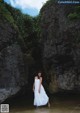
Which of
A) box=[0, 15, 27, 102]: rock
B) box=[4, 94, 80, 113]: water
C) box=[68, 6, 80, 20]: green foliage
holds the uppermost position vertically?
box=[68, 6, 80, 20]: green foliage

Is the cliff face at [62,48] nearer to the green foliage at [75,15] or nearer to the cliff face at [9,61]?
the green foliage at [75,15]

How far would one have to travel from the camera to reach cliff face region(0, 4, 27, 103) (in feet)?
51.4

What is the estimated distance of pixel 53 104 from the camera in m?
15.8

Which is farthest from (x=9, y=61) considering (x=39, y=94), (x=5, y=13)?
(x=5, y=13)

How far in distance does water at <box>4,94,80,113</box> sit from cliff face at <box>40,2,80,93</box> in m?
0.67

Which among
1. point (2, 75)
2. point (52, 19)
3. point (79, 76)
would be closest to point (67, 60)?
point (79, 76)

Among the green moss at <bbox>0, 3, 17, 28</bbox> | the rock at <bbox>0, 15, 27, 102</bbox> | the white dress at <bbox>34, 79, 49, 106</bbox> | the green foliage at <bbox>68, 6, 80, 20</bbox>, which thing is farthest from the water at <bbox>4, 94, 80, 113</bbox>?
the green foliage at <bbox>68, 6, 80, 20</bbox>

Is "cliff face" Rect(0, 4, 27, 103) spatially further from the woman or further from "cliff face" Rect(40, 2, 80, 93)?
"cliff face" Rect(40, 2, 80, 93)

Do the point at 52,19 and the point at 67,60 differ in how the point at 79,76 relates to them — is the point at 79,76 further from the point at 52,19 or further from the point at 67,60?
the point at 52,19

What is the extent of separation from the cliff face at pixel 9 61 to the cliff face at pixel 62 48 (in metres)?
1.87

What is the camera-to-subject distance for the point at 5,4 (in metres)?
17.8

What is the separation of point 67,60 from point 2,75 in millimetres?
3654

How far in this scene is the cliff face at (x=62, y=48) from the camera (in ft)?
54.5

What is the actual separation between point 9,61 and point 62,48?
9.79 feet
